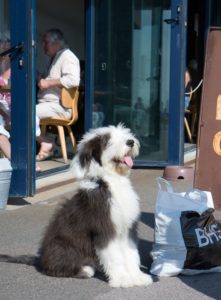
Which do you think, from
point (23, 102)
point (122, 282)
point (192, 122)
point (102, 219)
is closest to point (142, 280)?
point (122, 282)

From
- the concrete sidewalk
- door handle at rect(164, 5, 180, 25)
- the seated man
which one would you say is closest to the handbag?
the concrete sidewalk

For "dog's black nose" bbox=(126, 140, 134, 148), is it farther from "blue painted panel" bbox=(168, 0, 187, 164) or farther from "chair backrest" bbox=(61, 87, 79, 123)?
"blue painted panel" bbox=(168, 0, 187, 164)

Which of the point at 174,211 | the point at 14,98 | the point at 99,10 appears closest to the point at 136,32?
the point at 99,10

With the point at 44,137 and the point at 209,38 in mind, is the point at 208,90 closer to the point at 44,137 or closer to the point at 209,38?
the point at 209,38

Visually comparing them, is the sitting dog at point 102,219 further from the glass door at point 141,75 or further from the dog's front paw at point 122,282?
the glass door at point 141,75

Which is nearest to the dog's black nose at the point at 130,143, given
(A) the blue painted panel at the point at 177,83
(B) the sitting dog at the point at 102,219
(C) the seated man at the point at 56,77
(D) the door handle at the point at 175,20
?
(B) the sitting dog at the point at 102,219

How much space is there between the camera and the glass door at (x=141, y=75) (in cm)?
912

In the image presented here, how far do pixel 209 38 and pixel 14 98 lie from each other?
6.91 feet

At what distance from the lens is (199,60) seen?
1262cm

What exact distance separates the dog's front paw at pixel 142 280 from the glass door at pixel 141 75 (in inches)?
182

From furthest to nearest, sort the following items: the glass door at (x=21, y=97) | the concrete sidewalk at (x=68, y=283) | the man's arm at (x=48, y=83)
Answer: the man's arm at (x=48, y=83)
the glass door at (x=21, y=97)
the concrete sidewalk at (x=68, y=283)

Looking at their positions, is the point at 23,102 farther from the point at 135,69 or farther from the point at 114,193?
the point at 135,69

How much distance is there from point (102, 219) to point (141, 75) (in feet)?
16.7

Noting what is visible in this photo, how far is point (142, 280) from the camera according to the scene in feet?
15.1
